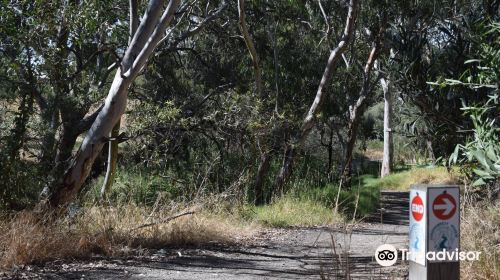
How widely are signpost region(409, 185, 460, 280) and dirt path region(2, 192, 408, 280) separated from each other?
1.34m

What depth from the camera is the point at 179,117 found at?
42.3 ft

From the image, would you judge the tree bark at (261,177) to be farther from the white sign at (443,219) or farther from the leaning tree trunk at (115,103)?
the white sign at (443,219)

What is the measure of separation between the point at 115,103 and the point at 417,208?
6.53 meters

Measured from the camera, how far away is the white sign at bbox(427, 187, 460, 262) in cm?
401

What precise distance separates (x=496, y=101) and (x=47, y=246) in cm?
606

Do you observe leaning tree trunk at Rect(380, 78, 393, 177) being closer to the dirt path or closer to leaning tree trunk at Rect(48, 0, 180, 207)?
the dirt path

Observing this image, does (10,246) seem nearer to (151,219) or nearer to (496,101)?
(151,219)

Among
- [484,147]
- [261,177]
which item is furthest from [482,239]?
[261,177]

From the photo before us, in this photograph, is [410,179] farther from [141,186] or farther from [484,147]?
[484,147]

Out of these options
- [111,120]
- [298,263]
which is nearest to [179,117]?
[111,120]

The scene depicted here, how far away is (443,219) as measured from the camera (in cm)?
403
